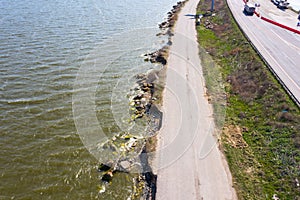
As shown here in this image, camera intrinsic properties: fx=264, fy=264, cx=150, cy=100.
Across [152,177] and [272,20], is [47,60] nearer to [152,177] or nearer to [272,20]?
[152,177]

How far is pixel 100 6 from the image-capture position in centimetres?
7169

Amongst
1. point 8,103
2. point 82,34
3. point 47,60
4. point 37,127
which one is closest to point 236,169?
point 37,127

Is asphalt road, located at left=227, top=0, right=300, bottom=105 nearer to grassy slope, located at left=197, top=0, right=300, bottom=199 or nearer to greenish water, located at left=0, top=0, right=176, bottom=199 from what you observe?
grassy slope, located at left=197, top=0, right=300, bottom=199

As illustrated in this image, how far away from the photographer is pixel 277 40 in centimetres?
4119

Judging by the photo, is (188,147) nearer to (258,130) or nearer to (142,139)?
(142,139)

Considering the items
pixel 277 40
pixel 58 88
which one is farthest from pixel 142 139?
pixel 277 40

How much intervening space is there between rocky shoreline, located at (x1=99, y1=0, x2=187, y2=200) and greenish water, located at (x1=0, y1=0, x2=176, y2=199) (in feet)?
2.52

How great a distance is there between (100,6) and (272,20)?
43426mm

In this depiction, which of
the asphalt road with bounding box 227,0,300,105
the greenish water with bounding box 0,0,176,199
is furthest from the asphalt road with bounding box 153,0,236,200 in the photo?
the asphalt road with bounding box 227,0,300,105

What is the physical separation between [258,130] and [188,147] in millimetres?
6996

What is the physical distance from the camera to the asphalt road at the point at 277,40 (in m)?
30.1

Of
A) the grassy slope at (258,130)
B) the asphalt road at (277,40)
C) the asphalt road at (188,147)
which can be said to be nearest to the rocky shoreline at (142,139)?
the asphalt road at (188,147)

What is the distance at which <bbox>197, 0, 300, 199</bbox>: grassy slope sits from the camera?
18.1m

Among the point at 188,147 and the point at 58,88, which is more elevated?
the point at 188,147
